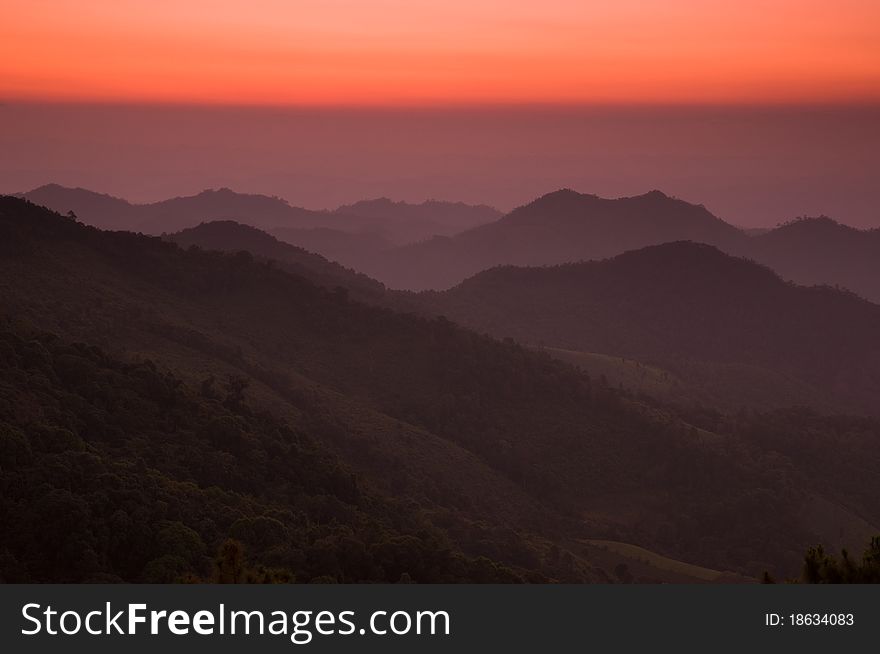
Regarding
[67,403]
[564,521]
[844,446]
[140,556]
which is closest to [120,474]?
[140,556]

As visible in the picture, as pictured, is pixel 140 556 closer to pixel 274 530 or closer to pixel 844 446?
pixel 274 530

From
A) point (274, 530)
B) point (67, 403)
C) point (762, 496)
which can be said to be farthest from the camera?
point (762, 496)

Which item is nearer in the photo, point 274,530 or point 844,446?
point 274,530

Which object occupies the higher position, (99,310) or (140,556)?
(99,310)

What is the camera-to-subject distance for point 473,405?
114750mm

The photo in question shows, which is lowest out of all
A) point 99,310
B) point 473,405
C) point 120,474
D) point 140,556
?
point 140,556

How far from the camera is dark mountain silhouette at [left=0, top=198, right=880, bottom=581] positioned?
47781mm

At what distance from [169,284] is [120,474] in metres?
76.2

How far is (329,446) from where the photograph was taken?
86.8m

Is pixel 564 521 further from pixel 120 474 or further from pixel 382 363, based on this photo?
pixel 120 474

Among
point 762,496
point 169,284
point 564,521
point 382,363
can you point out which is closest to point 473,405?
point 382,363

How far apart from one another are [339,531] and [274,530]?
5517 mm

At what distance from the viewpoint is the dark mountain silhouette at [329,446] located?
47.8 metres

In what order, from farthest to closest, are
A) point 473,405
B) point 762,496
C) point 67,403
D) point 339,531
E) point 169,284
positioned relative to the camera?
point 169,284 → point 473,405 → point 762,496 → point 67,403 → point 339,531
